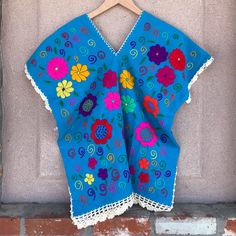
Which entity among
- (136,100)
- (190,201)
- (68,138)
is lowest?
(190,201)

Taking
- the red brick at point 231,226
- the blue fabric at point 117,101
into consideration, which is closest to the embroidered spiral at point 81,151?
the blue fabric at point 117,101

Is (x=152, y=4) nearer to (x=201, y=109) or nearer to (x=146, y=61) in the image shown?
(x=146, y=61)

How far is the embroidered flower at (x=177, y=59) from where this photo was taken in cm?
135

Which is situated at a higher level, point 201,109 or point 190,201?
point 201,109

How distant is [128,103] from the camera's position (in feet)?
4.42

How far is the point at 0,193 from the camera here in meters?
1.40

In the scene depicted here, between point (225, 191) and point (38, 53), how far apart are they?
78 centimetres

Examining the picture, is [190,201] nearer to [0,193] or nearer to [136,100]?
[136,100]

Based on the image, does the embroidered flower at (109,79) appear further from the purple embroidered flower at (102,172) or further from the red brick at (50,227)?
the red brick at (50,227)

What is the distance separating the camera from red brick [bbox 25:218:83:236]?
1.33m

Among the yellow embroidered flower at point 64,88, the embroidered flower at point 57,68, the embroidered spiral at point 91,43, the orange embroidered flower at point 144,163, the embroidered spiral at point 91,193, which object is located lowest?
the embroidered spiral at point 91,193

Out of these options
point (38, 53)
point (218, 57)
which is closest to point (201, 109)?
point (218, 57)

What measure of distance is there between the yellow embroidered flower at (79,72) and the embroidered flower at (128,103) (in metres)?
0.14

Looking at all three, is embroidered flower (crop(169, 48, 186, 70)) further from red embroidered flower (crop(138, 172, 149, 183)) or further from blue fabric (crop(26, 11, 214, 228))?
red embroidered flower (crop(138, 172, 149, 183))
